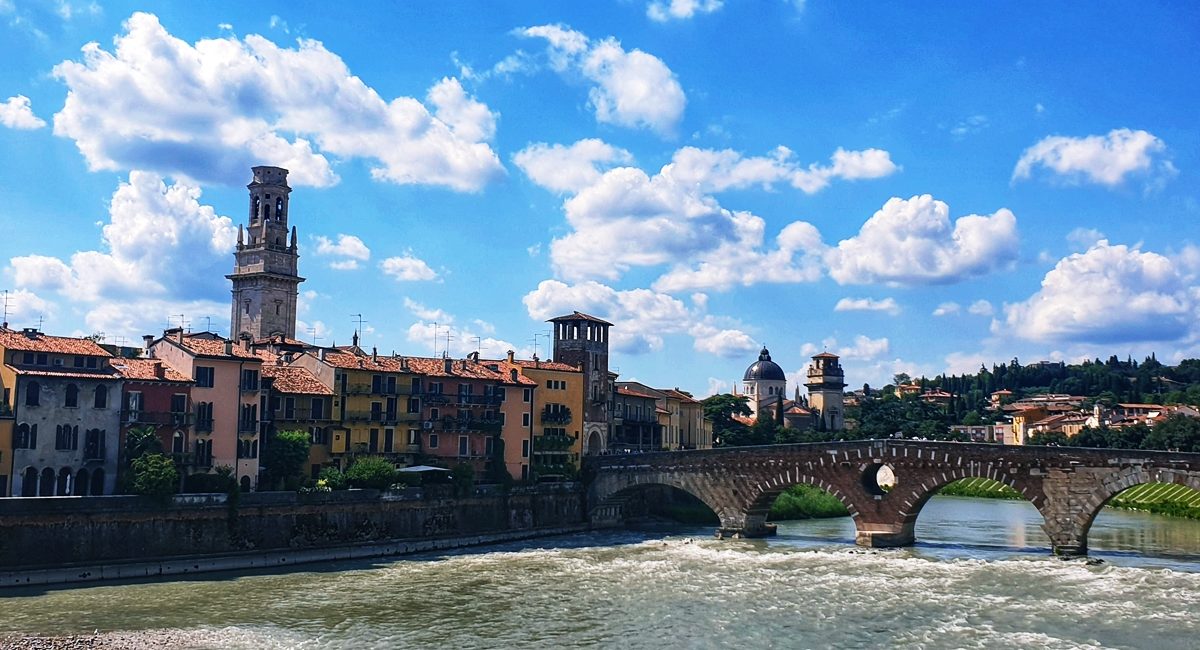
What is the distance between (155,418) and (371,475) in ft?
36.1

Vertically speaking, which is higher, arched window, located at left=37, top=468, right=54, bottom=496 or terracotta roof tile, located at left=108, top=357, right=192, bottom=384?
terracotta roof tile, located at left=108, top=357, right=192, bottom=384

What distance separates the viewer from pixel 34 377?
47.2 metres

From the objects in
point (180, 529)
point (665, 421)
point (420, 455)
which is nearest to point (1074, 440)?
point (665, 421)

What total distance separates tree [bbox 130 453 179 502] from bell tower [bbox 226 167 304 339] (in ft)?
115

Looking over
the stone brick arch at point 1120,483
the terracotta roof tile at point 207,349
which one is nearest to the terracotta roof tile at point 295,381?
the terracotta roof tile at point 207,349

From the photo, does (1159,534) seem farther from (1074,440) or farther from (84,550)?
(84,550)

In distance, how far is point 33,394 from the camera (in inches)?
1861

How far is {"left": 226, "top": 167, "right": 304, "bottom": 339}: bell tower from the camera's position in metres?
83.1

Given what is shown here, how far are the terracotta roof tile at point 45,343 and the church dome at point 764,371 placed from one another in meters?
131

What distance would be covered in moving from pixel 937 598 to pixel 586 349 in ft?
125

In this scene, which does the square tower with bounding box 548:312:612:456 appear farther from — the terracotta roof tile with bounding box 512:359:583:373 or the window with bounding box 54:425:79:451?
the window with bounding box 54:425:79:451

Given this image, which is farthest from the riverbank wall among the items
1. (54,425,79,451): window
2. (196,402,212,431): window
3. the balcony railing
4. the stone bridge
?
the stone bridge

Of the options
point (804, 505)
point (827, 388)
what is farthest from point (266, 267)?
point (827, 388)

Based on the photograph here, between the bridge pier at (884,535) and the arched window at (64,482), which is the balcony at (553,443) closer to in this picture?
the bridge pier at (884,535)
